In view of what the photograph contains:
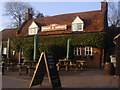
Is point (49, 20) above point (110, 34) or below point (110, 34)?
above

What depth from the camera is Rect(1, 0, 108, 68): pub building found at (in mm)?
20922

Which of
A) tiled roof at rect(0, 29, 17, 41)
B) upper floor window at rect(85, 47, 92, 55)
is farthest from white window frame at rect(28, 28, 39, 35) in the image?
upper floor window at rect(85, 47, 92, 55)

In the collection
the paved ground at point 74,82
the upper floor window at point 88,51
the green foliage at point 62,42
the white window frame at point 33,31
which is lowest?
the paved ground at point 74,82

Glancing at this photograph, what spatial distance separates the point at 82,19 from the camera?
24.1 meters

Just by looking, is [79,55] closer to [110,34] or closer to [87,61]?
[87,61]

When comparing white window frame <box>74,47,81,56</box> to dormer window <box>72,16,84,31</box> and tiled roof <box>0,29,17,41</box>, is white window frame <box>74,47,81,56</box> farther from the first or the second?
tiled roof <box>0,29,17,41</box>

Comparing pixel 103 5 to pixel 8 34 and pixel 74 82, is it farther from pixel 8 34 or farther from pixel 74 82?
pixel 8 34

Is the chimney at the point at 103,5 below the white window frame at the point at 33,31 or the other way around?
the other way around

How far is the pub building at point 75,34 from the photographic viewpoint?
20.9 m

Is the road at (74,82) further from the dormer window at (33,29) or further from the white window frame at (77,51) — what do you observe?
the dormer window at (33,29)

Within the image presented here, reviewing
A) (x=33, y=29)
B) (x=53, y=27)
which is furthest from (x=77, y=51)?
(x=33, y=29)

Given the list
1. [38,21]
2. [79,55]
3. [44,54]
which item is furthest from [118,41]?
[38,21]

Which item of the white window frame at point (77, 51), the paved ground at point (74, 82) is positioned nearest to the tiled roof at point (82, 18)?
the white window frame at point (77, 51)

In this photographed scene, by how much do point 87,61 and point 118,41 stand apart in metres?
10.5
